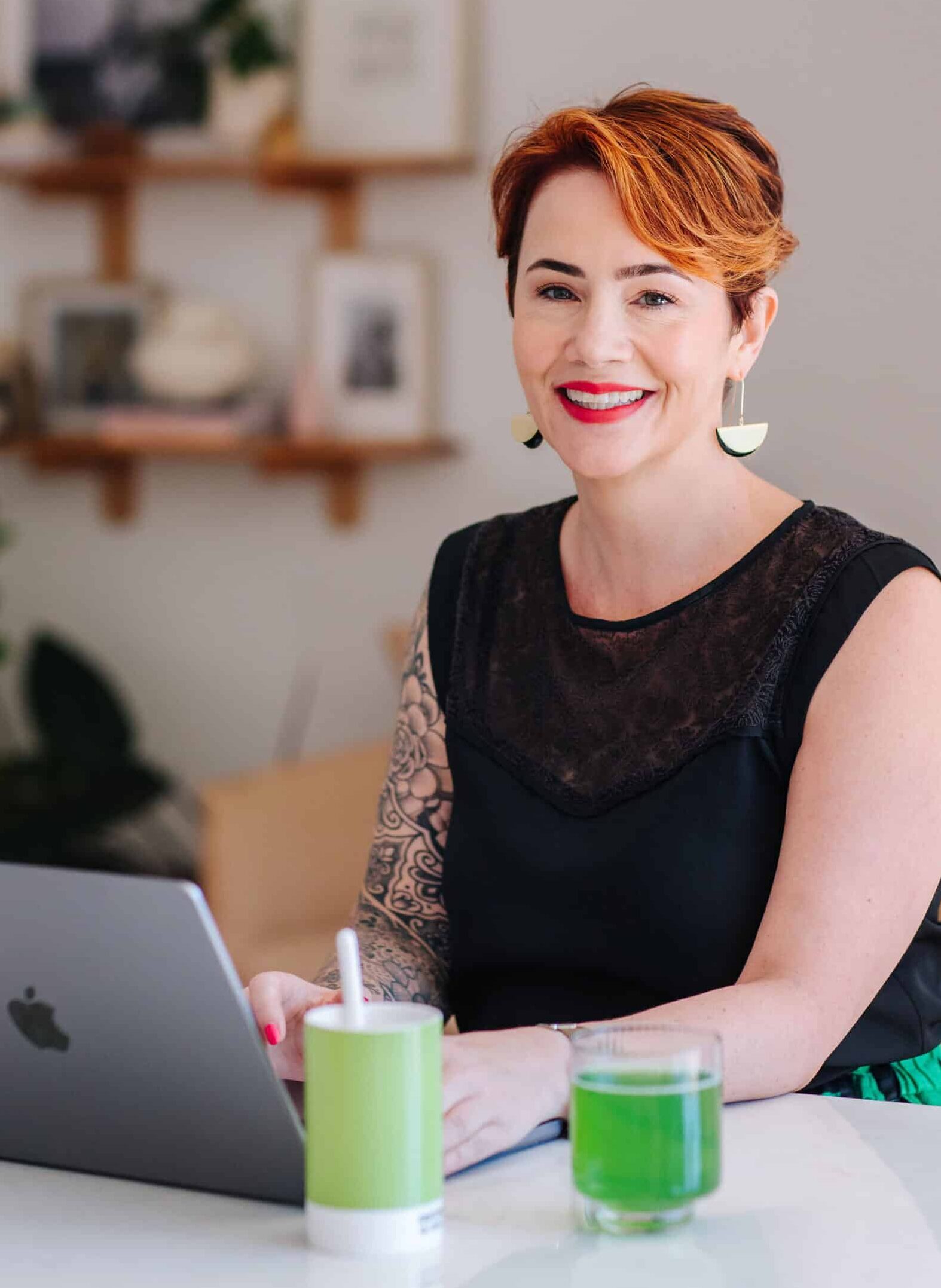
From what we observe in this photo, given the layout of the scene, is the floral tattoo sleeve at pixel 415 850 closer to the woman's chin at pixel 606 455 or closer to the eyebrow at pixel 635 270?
the woman's chin at pixel 606 455

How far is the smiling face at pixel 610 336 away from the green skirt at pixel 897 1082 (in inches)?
20.6

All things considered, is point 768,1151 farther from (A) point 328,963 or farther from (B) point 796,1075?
(A) point 328,963

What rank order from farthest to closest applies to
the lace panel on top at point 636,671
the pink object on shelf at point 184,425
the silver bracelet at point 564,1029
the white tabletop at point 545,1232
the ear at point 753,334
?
the pink object on shelf at point 184,425
the ear at point 753,334
the lace panel on top at point 636,671
the silver bracelet at point 564,1029
the white tabletop at point 545,1232

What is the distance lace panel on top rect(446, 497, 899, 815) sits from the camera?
51.1 inches

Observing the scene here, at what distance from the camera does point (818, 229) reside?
1.96 meters

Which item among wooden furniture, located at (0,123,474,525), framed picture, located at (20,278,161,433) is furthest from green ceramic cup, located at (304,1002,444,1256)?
framed picture, located at (20,278,161,433)

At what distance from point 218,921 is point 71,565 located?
1.27m

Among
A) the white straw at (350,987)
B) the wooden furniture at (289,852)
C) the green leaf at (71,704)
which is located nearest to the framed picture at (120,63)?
the green leaf at (71,704)

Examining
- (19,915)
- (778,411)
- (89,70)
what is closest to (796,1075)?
(19,915)

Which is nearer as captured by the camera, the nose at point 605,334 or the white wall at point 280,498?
the nose at point 605,334

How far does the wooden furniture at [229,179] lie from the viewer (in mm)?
3246

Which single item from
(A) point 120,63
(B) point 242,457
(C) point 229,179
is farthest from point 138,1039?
(A) point 120,63

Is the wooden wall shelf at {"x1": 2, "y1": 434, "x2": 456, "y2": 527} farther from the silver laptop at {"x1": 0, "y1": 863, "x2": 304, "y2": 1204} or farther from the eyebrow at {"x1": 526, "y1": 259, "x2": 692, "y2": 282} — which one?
the silver laptop at {"x1": 0, "y1": 863, "x2": 304, "y2": 1204}

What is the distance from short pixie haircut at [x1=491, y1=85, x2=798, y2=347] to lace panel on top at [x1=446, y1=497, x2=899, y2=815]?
0.73 ft
